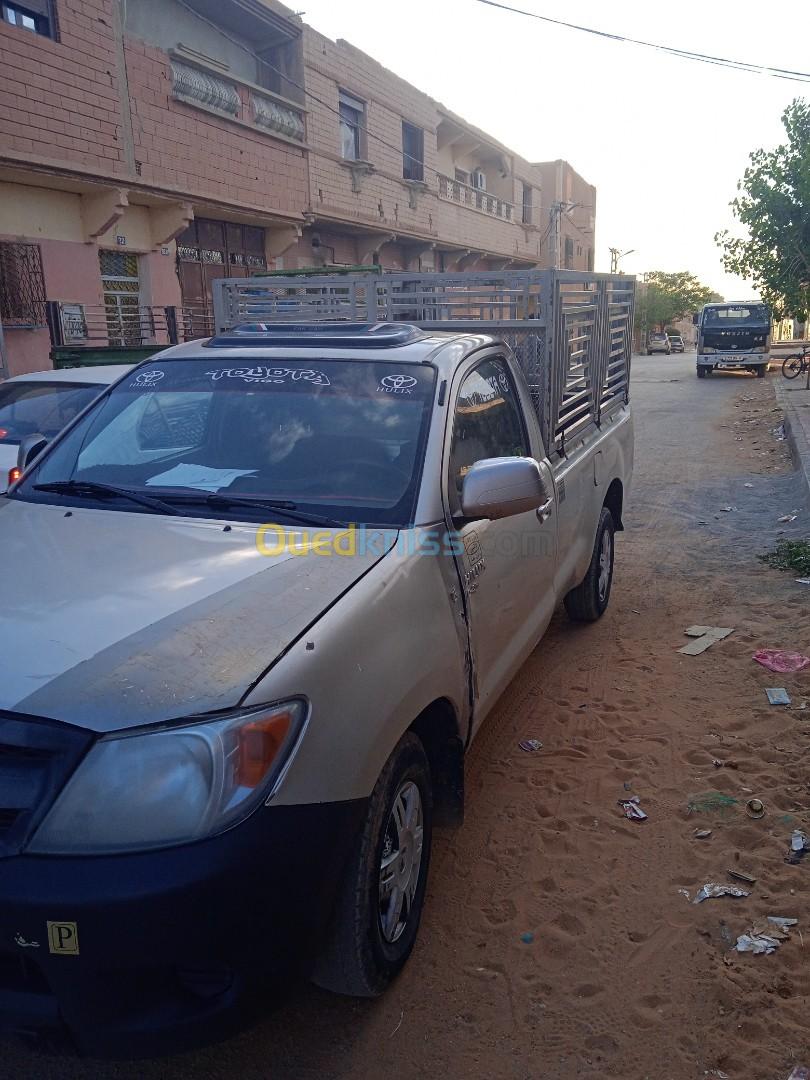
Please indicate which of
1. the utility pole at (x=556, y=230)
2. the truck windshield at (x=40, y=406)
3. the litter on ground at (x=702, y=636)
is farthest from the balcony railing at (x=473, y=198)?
the litter on ground at (x=702, y=636)

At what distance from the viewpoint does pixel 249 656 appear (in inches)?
79.3

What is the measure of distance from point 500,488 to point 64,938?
1811mm

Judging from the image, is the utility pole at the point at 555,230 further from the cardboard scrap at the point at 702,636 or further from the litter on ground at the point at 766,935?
the litter on ground at the point at 766,935

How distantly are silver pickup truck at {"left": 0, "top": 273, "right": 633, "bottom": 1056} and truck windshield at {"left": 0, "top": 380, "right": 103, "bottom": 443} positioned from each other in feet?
10.9

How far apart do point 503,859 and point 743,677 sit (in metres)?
2.21

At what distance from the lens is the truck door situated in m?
3.06

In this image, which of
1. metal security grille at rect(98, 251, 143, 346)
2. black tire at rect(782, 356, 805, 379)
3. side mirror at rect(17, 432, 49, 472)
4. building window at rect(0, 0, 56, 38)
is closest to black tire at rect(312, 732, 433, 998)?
side mirror at rect(17, 432, 49, 472)

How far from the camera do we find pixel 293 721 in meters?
1.96

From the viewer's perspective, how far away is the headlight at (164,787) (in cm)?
178

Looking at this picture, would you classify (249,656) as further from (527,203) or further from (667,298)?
(667,298)

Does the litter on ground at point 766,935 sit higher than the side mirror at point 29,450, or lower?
lower

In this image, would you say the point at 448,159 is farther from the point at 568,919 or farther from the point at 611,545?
the point at 568,919

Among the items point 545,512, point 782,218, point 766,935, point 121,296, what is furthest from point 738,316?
point 766,935

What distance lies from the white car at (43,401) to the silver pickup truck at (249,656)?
3.30m
